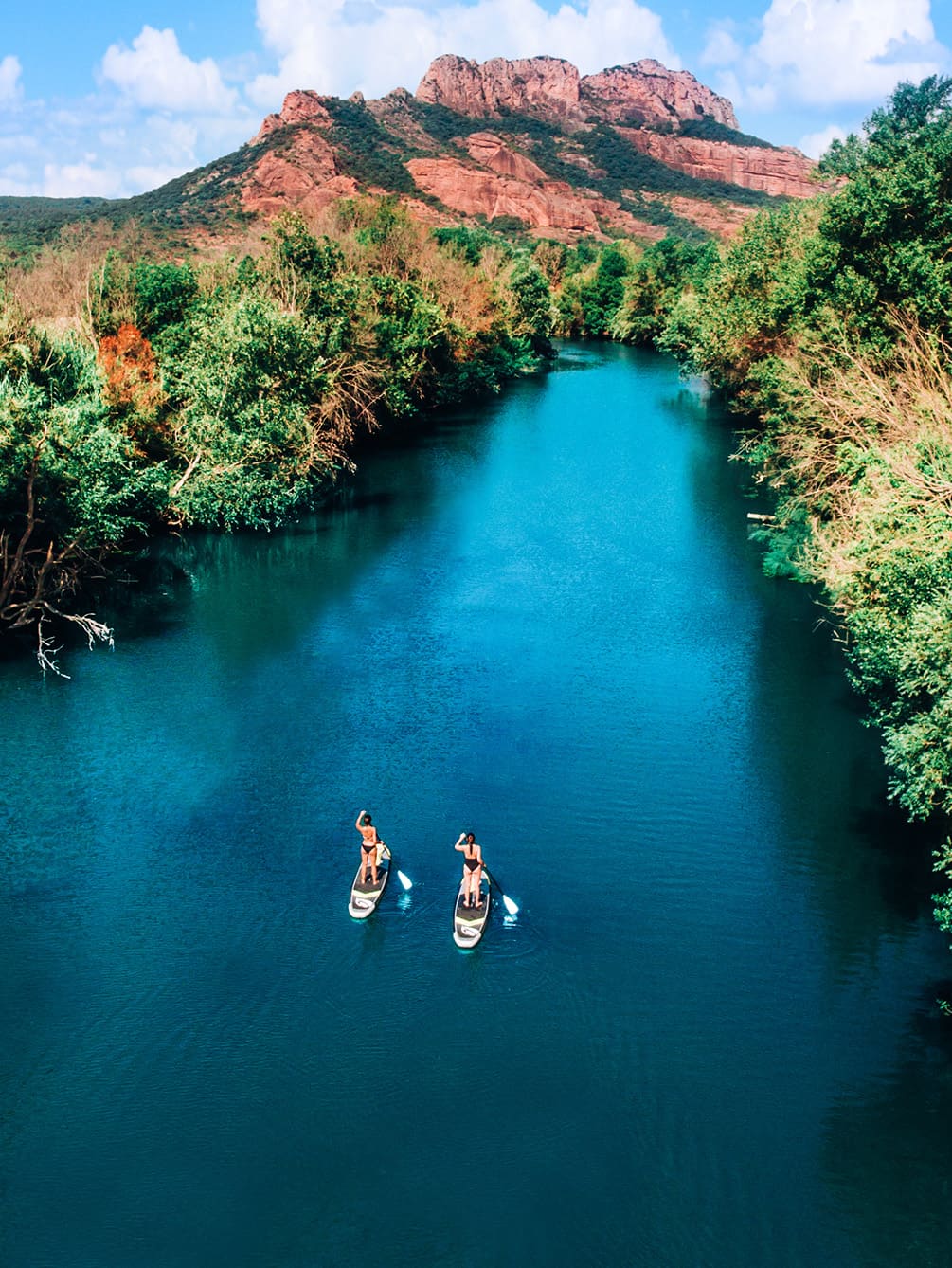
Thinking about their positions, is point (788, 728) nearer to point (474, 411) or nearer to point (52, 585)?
point (52, 585)

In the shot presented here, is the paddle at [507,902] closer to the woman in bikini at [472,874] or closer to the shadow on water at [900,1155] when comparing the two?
the woman in bikini at [472,874]

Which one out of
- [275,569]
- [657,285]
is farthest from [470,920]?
[657,285]

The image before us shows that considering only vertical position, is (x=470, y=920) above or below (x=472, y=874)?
below

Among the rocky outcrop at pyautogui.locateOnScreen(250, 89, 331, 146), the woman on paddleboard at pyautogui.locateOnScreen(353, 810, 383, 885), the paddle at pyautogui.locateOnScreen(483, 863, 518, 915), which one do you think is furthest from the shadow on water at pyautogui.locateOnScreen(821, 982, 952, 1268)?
the rocky outcrop at pyautogui.locateOnScreen(250, 89, 331, 146)

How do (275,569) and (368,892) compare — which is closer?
(368,892)

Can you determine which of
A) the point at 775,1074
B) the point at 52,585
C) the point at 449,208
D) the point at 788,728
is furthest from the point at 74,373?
the point at 449,208

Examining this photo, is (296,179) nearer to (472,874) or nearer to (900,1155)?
(472,874)

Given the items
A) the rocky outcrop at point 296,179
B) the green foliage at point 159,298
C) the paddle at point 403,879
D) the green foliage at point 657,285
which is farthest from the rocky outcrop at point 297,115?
the paddle at point 403,879
